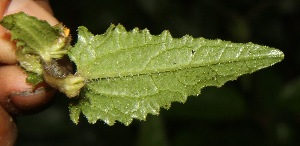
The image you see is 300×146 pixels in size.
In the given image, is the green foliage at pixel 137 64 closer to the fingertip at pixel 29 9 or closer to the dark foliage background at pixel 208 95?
the fingertip at pixel 29 9

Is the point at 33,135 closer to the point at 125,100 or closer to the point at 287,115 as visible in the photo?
the point at 287,115

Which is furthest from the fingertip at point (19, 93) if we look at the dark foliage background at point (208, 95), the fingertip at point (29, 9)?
the dark foliage background at point (208, 95)

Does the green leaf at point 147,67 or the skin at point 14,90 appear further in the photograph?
the skin at point 14,90

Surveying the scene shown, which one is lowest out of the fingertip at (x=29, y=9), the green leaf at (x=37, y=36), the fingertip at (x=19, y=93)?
the fingertip at (x=19, y=93)

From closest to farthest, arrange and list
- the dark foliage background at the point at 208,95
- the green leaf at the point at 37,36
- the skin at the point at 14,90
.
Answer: the green leaf at the point at 37,36 < the skin at the point at 14,90 < the dark foliage background at the point at 208,95

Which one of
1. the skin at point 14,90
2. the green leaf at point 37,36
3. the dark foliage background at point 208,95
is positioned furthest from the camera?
the dark foliage background at point 208,95

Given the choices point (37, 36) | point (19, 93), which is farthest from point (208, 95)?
point (37, 36)

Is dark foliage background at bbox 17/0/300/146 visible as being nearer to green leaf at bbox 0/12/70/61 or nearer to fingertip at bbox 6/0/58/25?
fingertip at bbox 6/0/58/25
